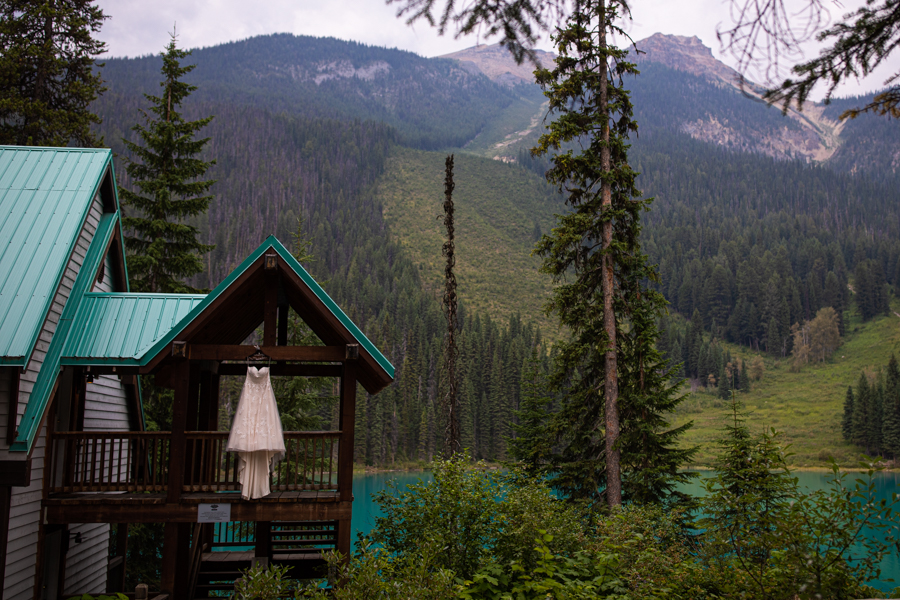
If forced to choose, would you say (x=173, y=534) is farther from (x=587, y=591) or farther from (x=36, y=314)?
(x=587, y=591)

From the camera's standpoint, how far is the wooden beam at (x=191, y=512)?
8.94 metres

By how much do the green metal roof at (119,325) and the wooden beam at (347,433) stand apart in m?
3.10

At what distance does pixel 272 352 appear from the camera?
905 cm

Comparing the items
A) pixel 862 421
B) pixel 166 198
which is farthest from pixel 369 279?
pixel 166 198

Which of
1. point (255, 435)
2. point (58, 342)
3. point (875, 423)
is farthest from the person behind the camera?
point (875, 423)

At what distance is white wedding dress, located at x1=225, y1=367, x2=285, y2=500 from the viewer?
340 inches

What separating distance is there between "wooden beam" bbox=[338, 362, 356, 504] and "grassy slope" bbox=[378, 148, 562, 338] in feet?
338

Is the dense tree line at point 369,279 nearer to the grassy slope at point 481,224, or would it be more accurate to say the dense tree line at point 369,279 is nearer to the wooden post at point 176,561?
the grassy slope at point 481,224

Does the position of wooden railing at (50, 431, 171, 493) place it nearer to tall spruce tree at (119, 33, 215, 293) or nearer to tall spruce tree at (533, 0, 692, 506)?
tall spruce tree at (119, 33, 215, 293)

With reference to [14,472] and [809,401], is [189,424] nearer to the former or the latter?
[14,472]

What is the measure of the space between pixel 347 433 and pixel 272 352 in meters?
1.70

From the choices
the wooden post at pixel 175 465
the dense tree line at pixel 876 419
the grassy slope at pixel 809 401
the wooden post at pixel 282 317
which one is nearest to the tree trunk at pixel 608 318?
the wooden post at pixel 282 317

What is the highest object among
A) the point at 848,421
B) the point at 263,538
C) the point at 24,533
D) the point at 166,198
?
the point at 166,198

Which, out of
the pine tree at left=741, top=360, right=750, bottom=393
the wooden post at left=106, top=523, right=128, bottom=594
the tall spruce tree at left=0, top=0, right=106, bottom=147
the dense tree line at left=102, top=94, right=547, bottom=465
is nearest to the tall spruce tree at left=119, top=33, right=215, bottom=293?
the tall spruce tree at left=0, top=0, right=106, bottom=147
